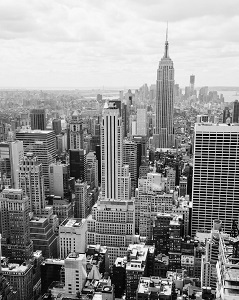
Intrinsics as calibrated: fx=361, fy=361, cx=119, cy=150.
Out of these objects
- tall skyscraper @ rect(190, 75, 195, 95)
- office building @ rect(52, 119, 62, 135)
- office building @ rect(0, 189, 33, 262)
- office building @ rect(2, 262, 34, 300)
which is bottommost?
office building @ rect(2, 262, 34, 300)

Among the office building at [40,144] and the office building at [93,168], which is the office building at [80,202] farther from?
the office building at [93,168]

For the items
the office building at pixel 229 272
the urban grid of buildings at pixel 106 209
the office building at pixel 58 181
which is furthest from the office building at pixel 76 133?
the office building at pixel 229 272

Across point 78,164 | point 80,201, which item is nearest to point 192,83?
point 78,164

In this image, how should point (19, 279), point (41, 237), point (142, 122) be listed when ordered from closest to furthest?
point (19, 279)
point (41, 237)
point (142, 122)

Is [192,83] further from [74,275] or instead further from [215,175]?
[74,275]

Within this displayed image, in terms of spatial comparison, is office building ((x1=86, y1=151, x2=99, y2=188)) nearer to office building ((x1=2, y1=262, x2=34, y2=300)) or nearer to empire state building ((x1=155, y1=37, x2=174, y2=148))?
office building ((x1=2, y1=262, x2=34, y2=300))

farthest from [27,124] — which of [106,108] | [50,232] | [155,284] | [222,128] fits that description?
[155,284]

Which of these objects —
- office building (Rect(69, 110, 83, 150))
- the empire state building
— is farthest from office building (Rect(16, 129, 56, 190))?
the empire state building
